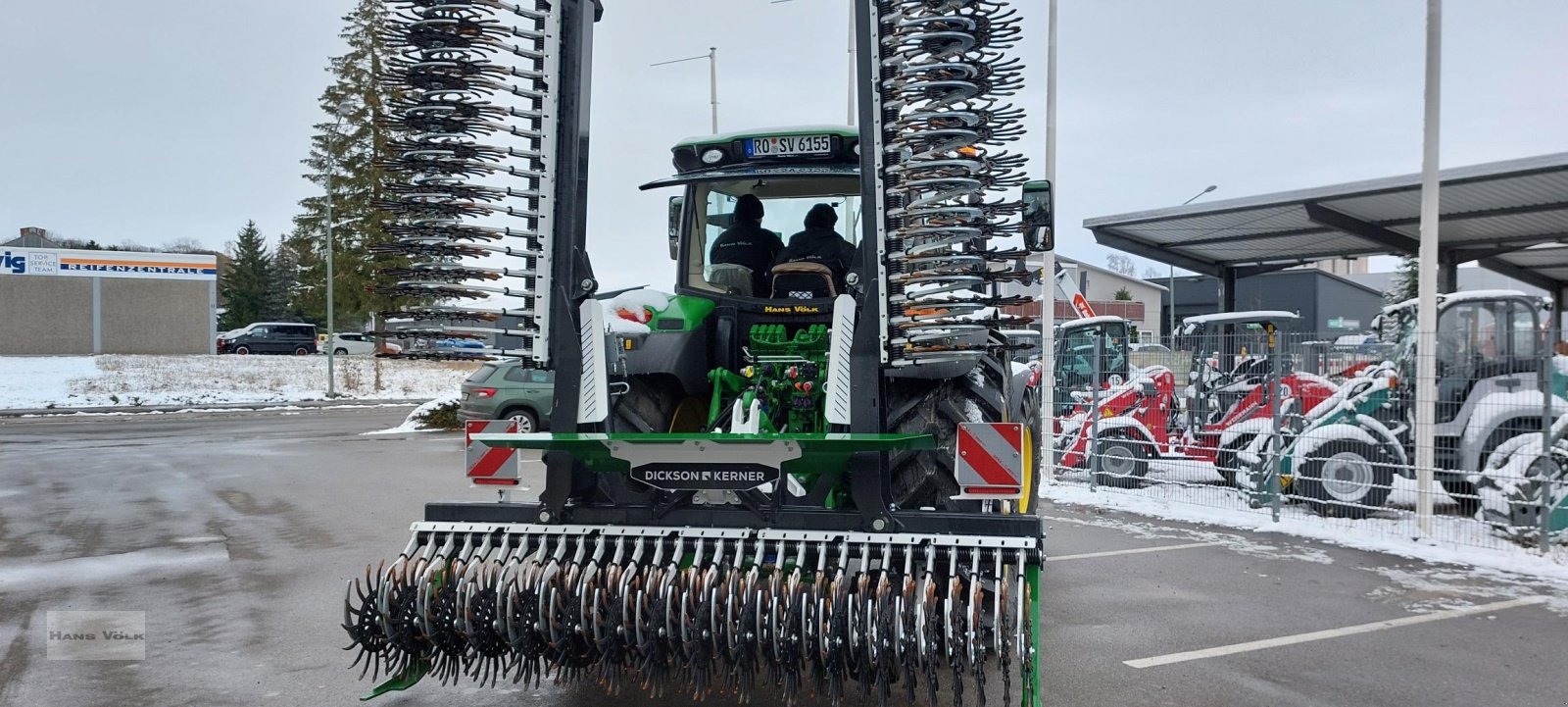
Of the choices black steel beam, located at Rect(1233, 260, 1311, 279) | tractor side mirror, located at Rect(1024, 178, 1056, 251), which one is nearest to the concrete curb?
black steel beam, located at Rect(1233, 260, 1311, 279)

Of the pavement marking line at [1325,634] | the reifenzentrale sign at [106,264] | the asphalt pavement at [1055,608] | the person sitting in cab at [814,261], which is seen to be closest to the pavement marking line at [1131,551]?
the asphalt pavement at [1055,608]

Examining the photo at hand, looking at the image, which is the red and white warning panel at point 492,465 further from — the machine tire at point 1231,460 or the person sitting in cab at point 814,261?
the machine tire at point 1231,460

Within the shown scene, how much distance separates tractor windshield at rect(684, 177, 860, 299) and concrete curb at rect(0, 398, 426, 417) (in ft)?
73.9

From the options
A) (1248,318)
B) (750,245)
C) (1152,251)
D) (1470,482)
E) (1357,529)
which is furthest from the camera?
(1152,251)

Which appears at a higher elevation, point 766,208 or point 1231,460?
point 766,208

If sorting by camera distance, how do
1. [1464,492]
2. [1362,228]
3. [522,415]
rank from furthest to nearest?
[1362,228] → [522,415] → [1464,492]

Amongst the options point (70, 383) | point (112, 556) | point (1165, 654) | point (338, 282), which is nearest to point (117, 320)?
point (338, 282)

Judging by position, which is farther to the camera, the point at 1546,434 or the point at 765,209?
the point at 1546,434

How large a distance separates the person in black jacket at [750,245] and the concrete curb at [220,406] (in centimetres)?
2265

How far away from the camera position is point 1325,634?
5.77 metres

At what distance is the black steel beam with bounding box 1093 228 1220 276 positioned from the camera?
→ 21.0 metres

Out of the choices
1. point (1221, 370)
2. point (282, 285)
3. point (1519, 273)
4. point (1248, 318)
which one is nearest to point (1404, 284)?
point (1519, 273)

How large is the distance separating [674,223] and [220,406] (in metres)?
23.5

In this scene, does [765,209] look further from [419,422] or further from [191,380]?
[191,380]
